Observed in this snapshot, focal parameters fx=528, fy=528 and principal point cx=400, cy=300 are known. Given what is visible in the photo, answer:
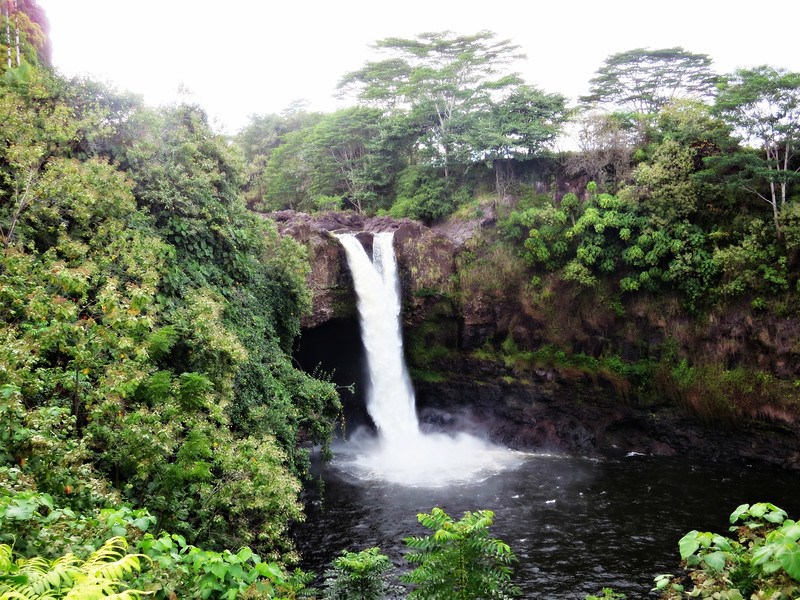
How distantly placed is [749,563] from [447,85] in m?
25.6

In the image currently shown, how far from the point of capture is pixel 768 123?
17.0 m

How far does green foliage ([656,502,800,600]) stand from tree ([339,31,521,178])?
22.9 meters

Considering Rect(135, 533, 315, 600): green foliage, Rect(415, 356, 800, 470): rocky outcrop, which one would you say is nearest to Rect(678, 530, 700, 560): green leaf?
Rect(135, 533, 315, 600): green foliage

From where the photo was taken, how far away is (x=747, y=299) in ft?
59.7

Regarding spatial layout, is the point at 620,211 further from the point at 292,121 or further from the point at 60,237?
the point at 292,121

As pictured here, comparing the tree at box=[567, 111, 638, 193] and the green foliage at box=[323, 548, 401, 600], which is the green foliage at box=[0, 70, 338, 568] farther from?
the tree at box=[567, 111, 638, 193]

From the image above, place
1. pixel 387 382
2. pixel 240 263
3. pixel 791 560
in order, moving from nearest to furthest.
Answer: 1. pixel 791 560
2. pixel 240 263
3. pixel 387 382

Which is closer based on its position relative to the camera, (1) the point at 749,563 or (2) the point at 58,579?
(2) the point at 58,579

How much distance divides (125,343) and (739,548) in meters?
7.04

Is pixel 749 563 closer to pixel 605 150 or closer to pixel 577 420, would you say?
pixel 577 420

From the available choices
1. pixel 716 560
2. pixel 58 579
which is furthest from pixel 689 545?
pixel 58 579

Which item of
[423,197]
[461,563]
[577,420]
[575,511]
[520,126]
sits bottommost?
[575,511]

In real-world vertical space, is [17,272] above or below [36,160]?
below

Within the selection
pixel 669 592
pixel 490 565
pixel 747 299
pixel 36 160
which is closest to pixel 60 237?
pixel 36 160
